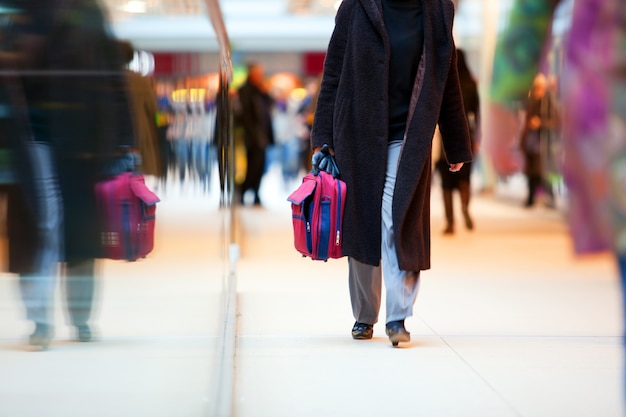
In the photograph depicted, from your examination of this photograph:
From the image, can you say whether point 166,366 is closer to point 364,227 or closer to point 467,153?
point 364,227

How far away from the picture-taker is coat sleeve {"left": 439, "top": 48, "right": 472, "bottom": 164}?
4043 millimetres

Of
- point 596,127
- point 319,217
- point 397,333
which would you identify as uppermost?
point 596,127

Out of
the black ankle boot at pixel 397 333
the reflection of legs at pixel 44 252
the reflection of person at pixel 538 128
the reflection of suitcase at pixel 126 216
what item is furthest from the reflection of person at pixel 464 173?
the reflection of legs at pixel 44 252

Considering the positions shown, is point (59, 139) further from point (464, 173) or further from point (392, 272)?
point (464, 173)

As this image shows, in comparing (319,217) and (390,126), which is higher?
(390,126)

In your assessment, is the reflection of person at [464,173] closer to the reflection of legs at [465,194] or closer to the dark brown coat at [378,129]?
the reflection of legs at [465,194]

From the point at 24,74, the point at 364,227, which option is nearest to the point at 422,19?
the point at 364,227

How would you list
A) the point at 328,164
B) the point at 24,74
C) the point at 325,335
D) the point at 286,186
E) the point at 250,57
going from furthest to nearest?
the point at 250,57
the point at 286,186
the point at 325,335
the point at 328,164
the point at 24,74

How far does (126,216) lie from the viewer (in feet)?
4.76

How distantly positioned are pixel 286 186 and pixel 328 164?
1535 centimetres

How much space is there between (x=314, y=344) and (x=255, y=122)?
9064 millimetres

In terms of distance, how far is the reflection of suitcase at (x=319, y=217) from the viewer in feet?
12.6

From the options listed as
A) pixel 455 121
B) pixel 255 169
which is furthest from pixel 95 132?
pixel 255 169

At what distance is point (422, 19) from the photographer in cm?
393
